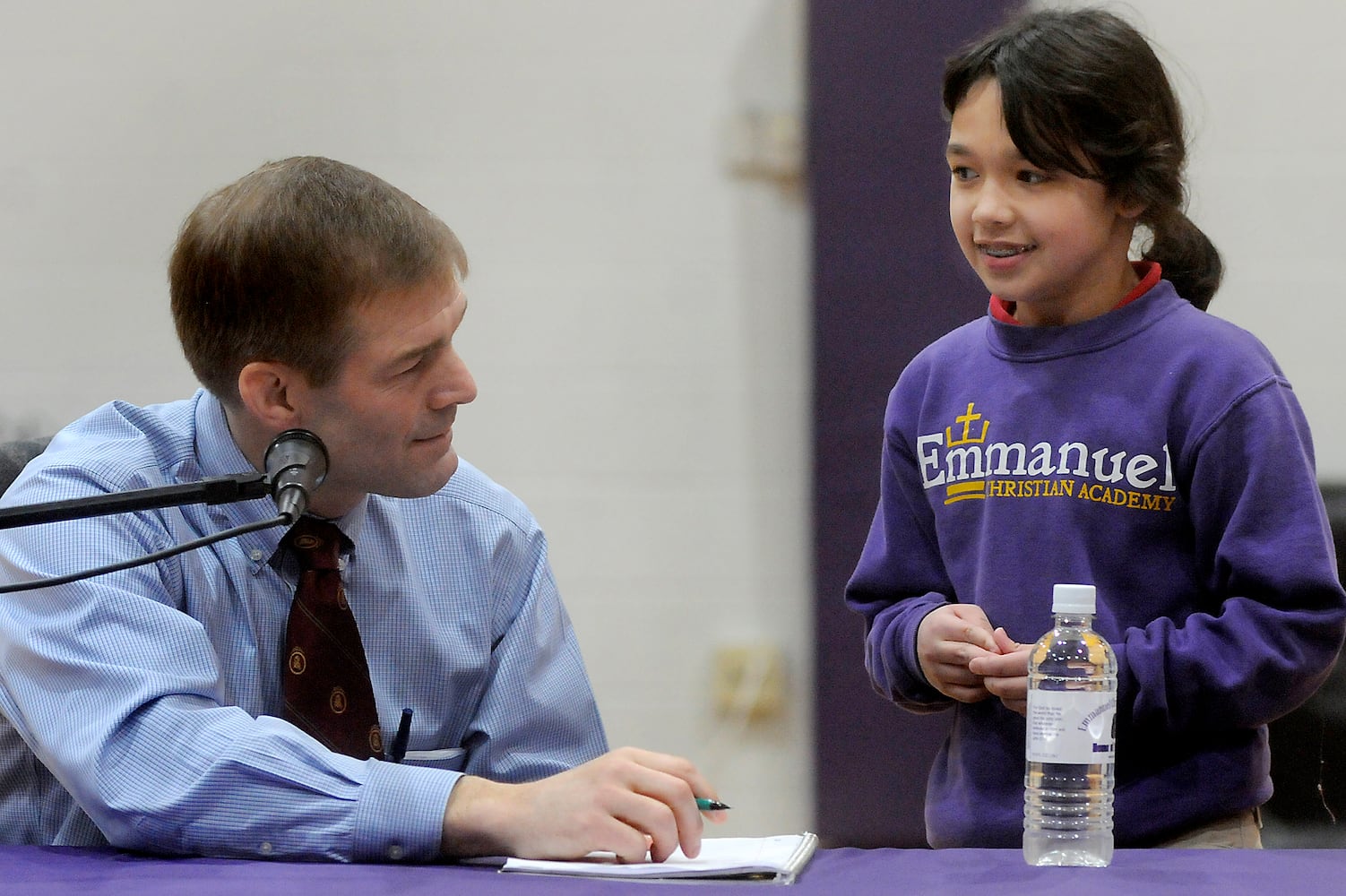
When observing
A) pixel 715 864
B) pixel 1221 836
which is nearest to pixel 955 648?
pixel 1221 836

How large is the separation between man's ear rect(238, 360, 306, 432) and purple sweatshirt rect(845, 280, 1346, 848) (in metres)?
0.71

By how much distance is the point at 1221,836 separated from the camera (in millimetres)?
1432

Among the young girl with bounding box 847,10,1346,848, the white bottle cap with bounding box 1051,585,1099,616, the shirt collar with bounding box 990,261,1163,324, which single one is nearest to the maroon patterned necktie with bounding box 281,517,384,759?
the young girl with bounding box 847,10,1346,848

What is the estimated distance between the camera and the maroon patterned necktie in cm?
139

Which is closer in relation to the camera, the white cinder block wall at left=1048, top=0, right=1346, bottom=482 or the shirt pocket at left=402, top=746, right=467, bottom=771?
the shirt pocket at left=402, top=746, right=467, bottom=771

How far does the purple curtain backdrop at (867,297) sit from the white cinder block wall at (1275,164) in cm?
44

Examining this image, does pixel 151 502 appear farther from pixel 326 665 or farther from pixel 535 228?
pixel 535 228

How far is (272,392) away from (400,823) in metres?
0.54

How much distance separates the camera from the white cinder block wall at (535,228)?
9.76 ft

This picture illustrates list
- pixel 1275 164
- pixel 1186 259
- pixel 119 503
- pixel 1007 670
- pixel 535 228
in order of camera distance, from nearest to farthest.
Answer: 1. pixel 119 503
2. pixel 1007 670
3. pixel 1186 259
4. pixel 1275 164
5. pixel 535 228

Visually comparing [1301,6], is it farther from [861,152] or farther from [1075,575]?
[1075,575]

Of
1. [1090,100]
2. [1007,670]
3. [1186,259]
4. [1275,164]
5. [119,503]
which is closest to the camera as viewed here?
[119,503]

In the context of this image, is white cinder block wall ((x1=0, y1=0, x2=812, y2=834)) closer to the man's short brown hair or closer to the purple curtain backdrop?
the purple curtain backdrop

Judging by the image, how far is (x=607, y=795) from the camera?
1132 millimetres
